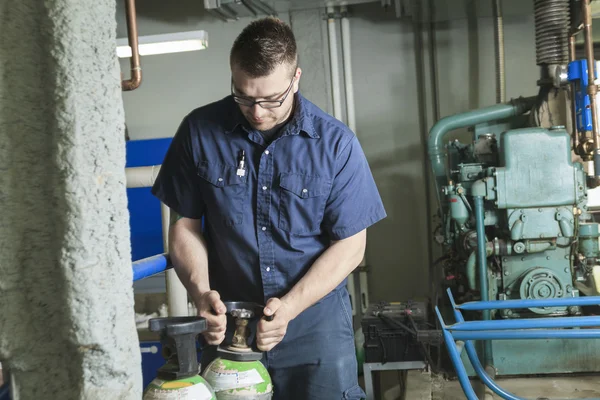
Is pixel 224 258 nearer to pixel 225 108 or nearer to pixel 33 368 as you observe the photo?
pixel 225 108

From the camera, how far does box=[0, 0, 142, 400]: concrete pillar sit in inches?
32.9

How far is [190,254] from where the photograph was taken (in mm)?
1814

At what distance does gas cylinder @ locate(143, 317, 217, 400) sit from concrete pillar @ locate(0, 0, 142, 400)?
0.21 m

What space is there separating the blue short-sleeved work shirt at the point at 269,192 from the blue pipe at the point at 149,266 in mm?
204

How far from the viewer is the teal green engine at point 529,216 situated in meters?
3.73

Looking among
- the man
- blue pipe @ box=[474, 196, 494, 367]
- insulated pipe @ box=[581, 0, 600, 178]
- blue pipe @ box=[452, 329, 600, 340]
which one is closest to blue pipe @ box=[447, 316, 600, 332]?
blue pipe @ box=[452, 329, 600, 340]

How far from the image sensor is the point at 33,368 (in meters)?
0.87

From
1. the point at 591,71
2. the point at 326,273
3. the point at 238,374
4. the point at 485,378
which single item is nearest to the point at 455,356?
the point at 485,378

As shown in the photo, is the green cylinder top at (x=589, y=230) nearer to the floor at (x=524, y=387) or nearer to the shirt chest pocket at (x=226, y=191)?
the floor at (x=524, y=387)

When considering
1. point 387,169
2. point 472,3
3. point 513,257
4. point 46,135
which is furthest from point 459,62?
point 46,135

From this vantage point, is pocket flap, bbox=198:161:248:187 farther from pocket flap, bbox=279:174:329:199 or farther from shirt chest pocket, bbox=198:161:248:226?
pocket flap, bbox=279:174:329:199

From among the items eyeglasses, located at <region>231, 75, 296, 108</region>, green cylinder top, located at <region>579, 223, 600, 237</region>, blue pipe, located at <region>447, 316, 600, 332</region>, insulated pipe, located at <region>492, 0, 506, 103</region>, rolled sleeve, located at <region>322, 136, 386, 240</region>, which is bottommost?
blue pipe, located at <region>447, 316, 600, 332</region>

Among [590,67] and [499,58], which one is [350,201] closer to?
[590,67]

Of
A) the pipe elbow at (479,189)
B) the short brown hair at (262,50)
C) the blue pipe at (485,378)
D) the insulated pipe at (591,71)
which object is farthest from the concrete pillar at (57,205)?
the insulated pipe at (591,71)
